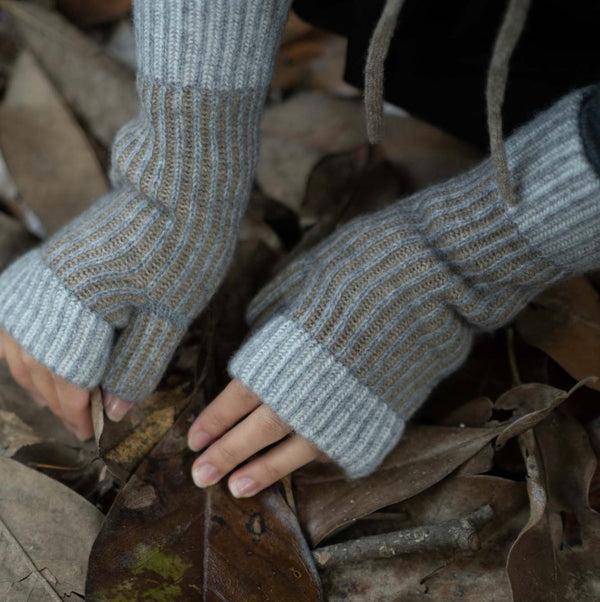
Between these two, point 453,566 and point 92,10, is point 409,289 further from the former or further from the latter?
point 92,10

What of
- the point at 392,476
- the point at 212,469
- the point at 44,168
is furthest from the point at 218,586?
the point at 44,168

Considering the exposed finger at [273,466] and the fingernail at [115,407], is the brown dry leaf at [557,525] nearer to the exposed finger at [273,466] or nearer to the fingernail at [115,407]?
the exposed finger at [273,466]

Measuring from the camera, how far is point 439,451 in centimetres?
92

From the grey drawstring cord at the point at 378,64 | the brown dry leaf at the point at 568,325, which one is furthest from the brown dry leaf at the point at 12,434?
the brown dry leaf at the point at 568,325

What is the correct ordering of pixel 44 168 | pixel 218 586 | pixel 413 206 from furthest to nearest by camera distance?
pixel 44 168 < pixel 413 206 < pixel 218 586

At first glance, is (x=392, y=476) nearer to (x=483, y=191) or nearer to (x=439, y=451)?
(x=439, y=451)

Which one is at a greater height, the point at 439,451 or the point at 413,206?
the point at 413,206

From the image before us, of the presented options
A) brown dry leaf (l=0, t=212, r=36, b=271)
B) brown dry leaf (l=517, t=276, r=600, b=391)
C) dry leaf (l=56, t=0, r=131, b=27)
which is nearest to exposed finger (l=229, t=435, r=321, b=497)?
brown dry leaf (l=517, t=276, r=600, b=391)

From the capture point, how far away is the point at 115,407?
3.02ft

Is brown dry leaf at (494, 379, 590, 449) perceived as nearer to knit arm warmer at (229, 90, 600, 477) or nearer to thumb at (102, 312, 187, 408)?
knit arm warmer at (229, 90, 600, 477)

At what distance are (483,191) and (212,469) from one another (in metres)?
0.52

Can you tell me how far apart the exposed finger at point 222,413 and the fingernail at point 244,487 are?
0.08 metres

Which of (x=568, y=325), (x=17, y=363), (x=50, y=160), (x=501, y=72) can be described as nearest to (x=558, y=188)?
(x=501, y=72)

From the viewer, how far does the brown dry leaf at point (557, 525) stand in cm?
80
